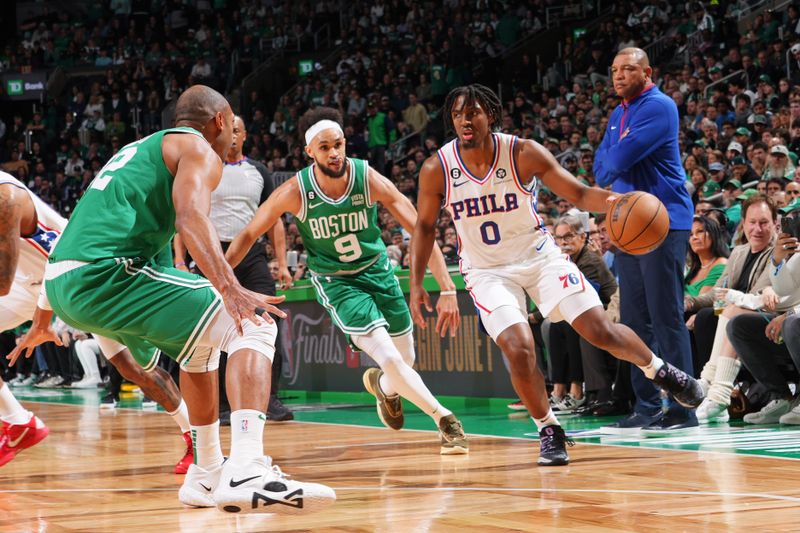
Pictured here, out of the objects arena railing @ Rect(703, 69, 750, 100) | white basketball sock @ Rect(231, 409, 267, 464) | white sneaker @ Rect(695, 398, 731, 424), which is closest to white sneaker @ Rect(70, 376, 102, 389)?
arena railing @ Rect(703, 69, 750, 100)

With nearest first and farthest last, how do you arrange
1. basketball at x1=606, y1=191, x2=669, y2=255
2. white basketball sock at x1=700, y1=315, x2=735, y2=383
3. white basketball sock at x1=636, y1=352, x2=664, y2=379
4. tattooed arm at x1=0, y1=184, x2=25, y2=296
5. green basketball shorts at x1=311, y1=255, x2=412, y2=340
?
basketball at x1=606, y1=191, x2=669, y2=255
tattooed arm at x1=0, y1=184, x2=25, y2=296
white basketball sock at x1=636, y1=352, x2=664, y2=379
green basketball shorts at x1=311, y1=255, x2=412, y2=340
white basketball sock at x1=700, y1=315, x2=735, y2=383

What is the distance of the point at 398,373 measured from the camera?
5855mm

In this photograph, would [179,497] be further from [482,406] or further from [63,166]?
[63,166]

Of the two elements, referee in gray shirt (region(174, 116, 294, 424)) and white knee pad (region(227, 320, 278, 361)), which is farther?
referee in gray shirt (region(174, 116, 294, 424))

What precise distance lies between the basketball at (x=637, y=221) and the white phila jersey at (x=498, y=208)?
54cm

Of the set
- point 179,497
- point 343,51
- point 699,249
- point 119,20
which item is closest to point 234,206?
point 699,249

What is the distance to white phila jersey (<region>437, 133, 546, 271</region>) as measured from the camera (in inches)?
212

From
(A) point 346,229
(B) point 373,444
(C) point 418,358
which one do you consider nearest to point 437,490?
(B) point 373,444

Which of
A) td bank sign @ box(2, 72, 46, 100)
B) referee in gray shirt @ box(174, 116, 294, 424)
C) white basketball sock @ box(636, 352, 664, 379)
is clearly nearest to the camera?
white basketball sock @ box(636, 352, 664, 379)

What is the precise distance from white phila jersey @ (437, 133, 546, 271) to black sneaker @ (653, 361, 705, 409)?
2.84 ft

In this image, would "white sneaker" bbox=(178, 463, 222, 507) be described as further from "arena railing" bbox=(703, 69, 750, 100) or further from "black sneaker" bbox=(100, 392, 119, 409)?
"arena railing" bbox=(703, 69, 750, 100)

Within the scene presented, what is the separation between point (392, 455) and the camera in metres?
5.77

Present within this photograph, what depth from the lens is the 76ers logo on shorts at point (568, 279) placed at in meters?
5.25

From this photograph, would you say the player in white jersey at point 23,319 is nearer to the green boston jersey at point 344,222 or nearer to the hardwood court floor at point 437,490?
the hardwood court floor at point 437,490
